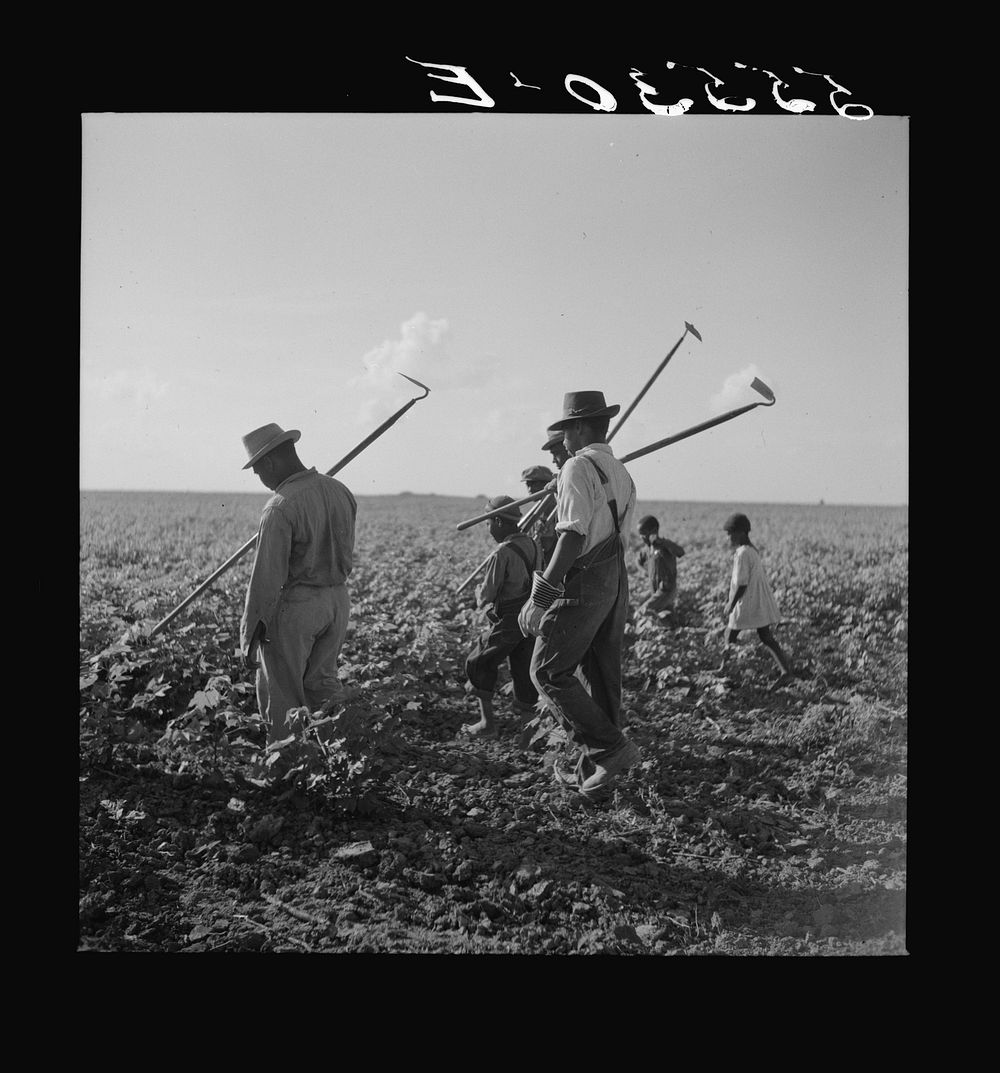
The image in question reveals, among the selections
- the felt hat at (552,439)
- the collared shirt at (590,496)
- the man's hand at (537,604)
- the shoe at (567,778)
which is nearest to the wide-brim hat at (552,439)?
the felt hat at (552,439)

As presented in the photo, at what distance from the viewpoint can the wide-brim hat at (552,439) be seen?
491 cm

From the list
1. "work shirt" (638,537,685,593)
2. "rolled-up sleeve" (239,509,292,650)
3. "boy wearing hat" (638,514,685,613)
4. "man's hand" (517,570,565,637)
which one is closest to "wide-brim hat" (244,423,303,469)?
"rolled-up sleeve" (239,509,292,650)

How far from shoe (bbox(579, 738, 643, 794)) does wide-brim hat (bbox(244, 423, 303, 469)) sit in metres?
2.46

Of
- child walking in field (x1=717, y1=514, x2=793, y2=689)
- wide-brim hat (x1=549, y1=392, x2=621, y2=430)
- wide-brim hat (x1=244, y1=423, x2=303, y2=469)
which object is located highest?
wide-brim hat (x1=549, y1=392, x2=621, y2=430)

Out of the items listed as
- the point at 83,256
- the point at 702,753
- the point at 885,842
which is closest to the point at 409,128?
the point at 83,256

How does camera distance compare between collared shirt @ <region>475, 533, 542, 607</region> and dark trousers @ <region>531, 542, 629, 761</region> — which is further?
collared shirt @ <region>475, 533, 542, 607</region>

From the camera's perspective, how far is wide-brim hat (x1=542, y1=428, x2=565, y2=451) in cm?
491

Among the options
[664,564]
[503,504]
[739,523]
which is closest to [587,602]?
[503,504]

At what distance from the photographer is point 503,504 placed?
5.50 meters

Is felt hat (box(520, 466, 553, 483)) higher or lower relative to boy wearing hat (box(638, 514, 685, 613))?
higher

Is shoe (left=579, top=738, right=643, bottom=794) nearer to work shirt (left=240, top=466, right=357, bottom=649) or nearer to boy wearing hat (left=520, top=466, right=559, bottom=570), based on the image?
boy wearing hat (left=520, top=466, right=559, bottom=570)

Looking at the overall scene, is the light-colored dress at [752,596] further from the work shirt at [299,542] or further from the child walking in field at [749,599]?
the work shirt at [299,542]

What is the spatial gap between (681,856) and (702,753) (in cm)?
73

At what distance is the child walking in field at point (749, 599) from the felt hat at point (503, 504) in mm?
1378
